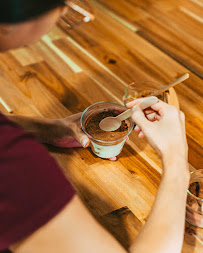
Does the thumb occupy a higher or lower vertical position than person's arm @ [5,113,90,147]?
higher

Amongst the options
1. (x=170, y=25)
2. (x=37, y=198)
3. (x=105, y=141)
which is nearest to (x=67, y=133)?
(x=105, y=141)

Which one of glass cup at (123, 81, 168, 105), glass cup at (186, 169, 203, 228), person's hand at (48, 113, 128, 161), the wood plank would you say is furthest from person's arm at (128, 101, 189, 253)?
the wood plank

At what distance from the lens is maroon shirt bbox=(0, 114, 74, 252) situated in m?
0.50

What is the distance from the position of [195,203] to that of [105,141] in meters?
0.31

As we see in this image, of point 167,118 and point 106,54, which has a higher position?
point 167,118

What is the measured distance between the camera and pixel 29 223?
510mm

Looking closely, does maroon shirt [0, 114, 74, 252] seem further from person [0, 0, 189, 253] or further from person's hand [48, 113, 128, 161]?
person's hand [48, 113, 128, 161]

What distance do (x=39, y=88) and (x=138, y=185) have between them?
63cm

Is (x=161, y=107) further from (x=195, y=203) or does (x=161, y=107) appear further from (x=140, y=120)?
(x=195, y=203)

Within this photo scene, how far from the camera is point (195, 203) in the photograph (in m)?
0.89

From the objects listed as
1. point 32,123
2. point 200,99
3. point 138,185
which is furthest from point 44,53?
point 138,185

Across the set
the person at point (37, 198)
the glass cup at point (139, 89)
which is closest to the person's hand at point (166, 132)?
the person at point (37, 198)

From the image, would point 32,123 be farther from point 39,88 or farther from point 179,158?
point 179,158

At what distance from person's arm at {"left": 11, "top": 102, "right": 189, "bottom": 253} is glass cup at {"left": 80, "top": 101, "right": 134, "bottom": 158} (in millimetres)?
151
